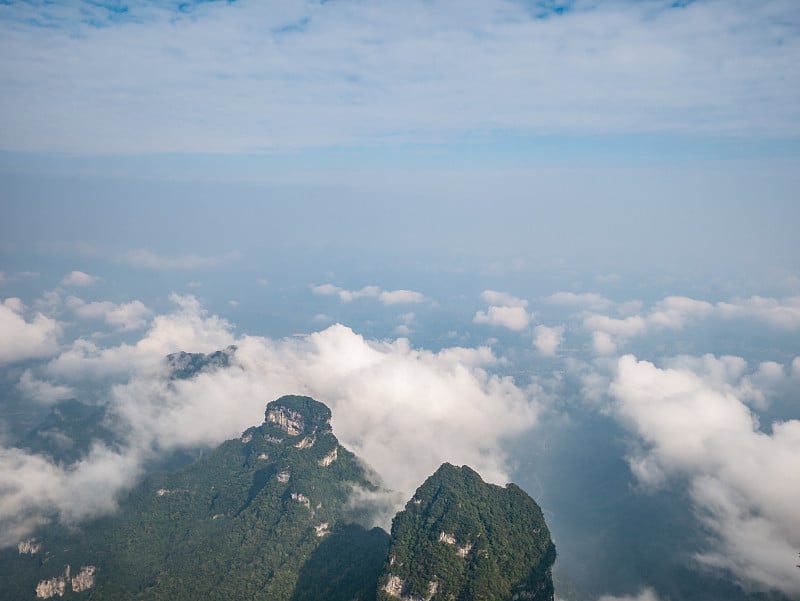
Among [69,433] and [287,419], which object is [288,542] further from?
[69,433]

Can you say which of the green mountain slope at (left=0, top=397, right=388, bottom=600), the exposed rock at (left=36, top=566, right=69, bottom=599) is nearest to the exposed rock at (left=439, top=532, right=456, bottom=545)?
the green mountain slope at (left=0, top=397, right=388, bottom=600)

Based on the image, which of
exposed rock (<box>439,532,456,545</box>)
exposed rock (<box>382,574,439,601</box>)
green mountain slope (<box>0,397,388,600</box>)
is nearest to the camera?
exposed rock (<box>382,574,439,601</box>)

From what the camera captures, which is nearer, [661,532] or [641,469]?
[661,532]

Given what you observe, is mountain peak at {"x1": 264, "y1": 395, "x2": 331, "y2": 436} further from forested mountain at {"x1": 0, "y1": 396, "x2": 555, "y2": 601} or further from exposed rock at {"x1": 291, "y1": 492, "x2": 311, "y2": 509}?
exposed rock at {"x1": 291, "y1": 492, "x2": 311, "y2": 509}

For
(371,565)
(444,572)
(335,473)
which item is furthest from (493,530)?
(335,473)

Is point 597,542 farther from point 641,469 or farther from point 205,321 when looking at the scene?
point 205,321
